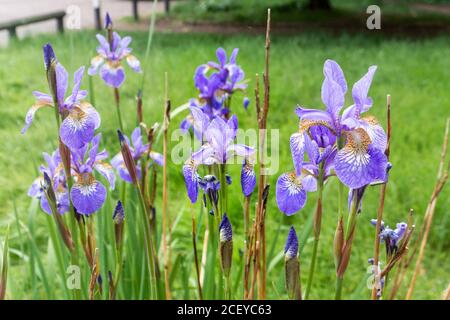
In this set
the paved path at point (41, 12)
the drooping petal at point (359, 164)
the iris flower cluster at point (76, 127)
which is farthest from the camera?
the paved path at point (41, 12)

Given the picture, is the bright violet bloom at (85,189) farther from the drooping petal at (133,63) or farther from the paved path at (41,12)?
the paved path at (41,12)

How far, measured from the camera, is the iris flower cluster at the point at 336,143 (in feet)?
1.88

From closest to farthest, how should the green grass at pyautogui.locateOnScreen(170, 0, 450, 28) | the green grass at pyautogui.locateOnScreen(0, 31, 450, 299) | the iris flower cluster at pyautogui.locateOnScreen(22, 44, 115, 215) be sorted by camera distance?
the iris flower cluster at pyautogui.locateOnScreen(22, 44, 115, 215) → the green grass at pyautogui.locateOnScreen(0, 31, 450, 299) → the green grass at pyautogui.locateOnScreen(170, 0, 450, 28)

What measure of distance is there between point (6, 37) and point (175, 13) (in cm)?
226

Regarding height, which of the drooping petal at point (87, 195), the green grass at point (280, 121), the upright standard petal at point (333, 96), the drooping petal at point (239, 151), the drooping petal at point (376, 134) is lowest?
the green grass at point (280, 121)

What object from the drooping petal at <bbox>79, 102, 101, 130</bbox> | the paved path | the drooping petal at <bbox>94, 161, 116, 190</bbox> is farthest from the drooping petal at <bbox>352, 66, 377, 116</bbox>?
the paved path

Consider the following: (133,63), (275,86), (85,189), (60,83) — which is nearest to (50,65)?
(60,83)

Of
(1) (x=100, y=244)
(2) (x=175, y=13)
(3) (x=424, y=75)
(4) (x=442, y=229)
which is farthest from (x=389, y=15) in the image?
(1) (x=100, y=244)

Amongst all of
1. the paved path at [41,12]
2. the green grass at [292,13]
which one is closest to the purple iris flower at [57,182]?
the paved path at [41,12]

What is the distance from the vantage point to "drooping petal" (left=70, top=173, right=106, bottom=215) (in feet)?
2.43

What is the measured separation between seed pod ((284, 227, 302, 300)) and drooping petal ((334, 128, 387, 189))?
0.36 feet

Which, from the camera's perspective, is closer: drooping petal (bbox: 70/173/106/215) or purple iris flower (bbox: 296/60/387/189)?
purple iris flower (bbox: 296/60/387/189)

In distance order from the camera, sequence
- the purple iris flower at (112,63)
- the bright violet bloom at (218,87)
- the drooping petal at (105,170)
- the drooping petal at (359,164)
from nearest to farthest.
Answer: the drooping petal at (359,164) → the drooping petal at (105,170) → the bright violet bloom at (218,87) → the purple iris flower at (112,63)

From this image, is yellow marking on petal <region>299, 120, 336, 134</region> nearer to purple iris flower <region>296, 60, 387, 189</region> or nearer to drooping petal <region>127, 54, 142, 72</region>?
purple iris flower <region>296, 60, 387, 189</region>
